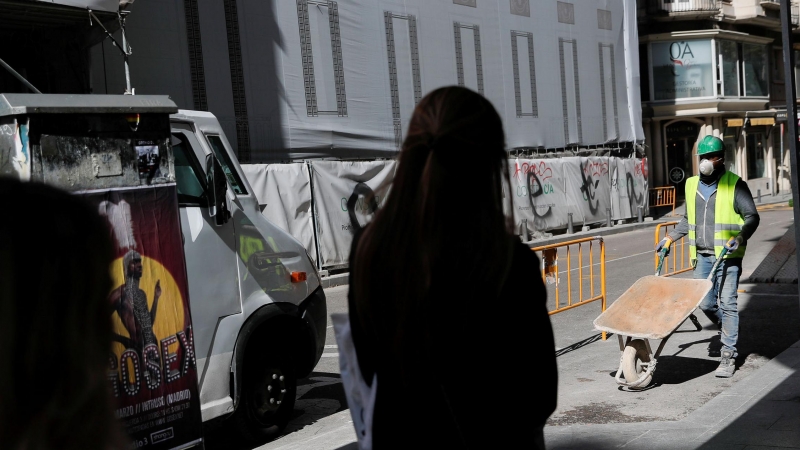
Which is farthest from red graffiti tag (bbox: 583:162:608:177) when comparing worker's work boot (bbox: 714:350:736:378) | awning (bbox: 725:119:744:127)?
worker's work boot (bbox: 714:350:736:378)

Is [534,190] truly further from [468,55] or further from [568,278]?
[568,278]

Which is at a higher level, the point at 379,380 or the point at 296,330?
the point at 379,380

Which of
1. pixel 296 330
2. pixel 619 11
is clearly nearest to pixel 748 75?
pixel 619 11

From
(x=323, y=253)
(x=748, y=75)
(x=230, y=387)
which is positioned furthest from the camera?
(x=748, y=75)

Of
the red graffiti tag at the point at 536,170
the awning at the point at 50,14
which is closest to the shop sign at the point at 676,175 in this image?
the red graffiti tag at the point at 536,170

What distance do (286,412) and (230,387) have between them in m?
0.76

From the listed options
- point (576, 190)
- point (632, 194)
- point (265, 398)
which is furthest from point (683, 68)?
point (265, 398)

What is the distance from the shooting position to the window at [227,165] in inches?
240

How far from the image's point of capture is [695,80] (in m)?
36.7

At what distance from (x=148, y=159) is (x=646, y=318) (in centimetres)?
411

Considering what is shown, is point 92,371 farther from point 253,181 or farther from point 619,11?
point 619,11

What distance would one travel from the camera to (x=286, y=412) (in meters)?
6.43

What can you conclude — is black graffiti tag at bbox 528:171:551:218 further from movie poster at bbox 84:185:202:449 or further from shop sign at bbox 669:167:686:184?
movie poster at bbox 84:185:202:449

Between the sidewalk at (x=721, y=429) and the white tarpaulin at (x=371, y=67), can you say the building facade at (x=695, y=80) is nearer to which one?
the white tarpaulin at (x=371, y=67)
